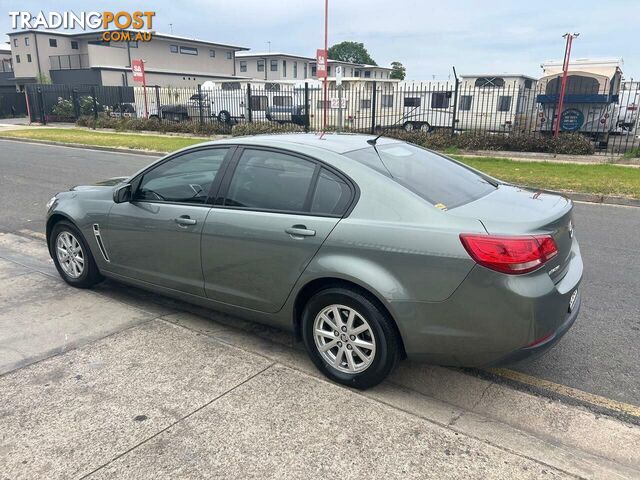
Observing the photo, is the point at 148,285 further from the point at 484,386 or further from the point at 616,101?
the point at 616,101

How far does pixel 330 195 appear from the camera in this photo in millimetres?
3258

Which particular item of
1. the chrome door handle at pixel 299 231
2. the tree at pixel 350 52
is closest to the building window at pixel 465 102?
the chrome door handle at pixel 299 231

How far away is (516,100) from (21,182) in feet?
54.1

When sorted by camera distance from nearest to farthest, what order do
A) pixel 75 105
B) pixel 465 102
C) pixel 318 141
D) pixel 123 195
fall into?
pixel 318 141 < pixel 123 195 < pixel 465 102 < pixel 75 105

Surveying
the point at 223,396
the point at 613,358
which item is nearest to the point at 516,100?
the point at 613,358

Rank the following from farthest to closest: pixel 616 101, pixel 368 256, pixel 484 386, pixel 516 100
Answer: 1. pixel 516 100
2. pixel 616 101
3. pixel 484 386
4. pixel 368 256

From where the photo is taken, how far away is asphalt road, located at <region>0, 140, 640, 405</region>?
11.3 feet

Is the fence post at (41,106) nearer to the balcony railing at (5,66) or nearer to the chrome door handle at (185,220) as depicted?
the chrome door handle at (185,220)

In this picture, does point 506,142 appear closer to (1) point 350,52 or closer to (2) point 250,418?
(2) point 250,418

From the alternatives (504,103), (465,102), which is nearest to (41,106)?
(465,102)

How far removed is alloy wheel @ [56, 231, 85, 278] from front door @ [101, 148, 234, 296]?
0.54 metres

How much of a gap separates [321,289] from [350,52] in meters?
105

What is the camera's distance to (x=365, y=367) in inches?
123

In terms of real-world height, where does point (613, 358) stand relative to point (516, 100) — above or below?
below
